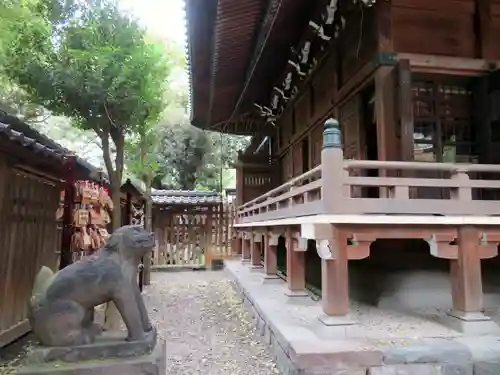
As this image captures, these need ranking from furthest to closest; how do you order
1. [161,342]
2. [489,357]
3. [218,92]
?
[218,92]
[489,357]
[161,342]

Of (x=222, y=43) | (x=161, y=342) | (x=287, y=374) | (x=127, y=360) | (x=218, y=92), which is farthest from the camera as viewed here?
(x=218, y=92)

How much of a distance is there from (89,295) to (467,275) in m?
3.67

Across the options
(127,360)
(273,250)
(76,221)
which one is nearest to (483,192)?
(273,250)

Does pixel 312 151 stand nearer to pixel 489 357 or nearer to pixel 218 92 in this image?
pixel 218 92

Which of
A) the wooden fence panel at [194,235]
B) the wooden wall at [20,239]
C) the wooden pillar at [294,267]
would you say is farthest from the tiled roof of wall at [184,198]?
the wooden pillar at [294,267]

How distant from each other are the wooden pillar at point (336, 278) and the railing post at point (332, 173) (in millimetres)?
294

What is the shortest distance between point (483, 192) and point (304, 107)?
4321mm

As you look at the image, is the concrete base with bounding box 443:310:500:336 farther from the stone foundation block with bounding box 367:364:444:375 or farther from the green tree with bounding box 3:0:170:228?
the green tree with bounding box 3:0:170:228

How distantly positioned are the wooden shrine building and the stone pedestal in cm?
193

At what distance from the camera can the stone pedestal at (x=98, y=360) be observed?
2760mm

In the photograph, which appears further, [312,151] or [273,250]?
[312,151]

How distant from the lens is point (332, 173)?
13.0 feet

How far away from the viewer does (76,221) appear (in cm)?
611

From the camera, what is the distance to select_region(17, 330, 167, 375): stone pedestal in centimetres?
276
